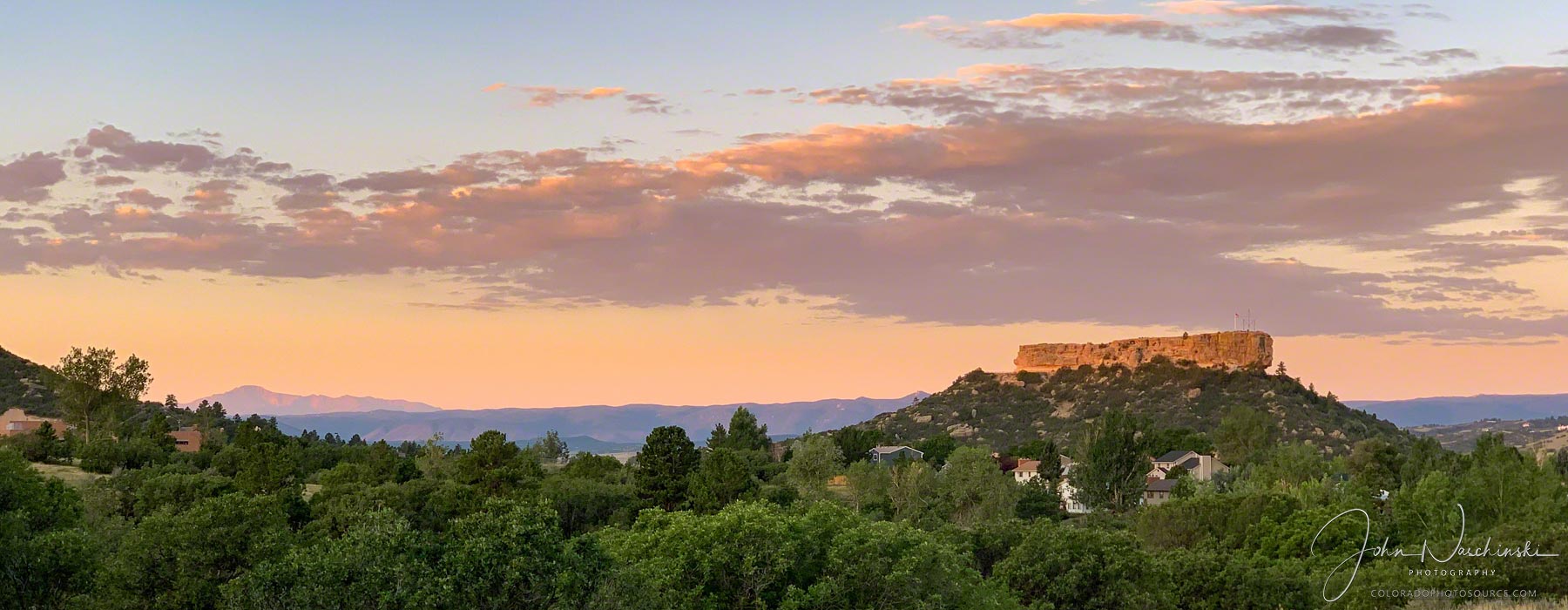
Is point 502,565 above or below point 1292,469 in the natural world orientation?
above

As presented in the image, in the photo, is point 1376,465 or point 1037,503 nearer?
point 1037,503

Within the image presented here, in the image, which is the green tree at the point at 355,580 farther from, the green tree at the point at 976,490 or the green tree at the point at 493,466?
the green tree at the point at 976,490

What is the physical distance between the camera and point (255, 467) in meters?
88.7

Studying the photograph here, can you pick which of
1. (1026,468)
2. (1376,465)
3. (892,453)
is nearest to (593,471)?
(1026,468)

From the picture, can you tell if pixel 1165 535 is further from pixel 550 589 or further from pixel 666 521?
pixel 550 589

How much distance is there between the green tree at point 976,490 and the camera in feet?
340

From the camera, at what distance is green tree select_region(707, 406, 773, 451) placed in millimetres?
147000

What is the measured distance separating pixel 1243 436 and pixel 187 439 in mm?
120449

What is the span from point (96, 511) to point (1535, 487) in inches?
3130

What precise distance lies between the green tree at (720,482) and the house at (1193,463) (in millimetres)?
70331

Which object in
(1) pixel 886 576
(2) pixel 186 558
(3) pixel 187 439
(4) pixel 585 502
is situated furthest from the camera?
(3) pixel 187 439

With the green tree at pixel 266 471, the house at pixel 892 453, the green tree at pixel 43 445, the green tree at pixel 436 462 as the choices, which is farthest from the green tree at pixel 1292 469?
the green tree at pixel 43 445

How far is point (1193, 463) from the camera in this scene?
154 m

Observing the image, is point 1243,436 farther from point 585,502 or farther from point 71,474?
point 71,474
